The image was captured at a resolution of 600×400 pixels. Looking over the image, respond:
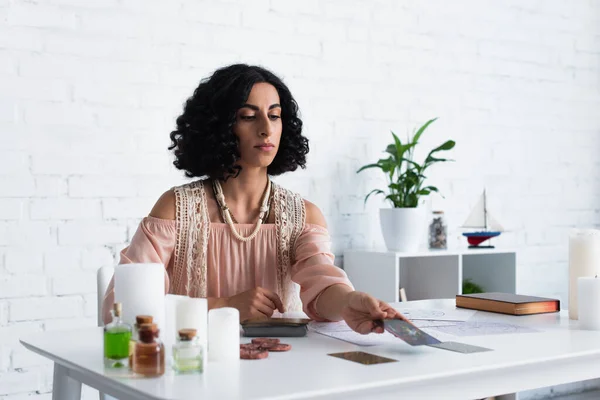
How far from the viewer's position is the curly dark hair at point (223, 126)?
2090 millimetres

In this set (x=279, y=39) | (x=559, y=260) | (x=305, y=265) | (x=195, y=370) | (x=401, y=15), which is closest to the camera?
(x=195, y=370)

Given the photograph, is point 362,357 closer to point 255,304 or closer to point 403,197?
point 255,304

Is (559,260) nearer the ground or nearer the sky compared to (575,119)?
nearer the ground

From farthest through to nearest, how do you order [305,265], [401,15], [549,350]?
[401,15], [305,265], [549,350]

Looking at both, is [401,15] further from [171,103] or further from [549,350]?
[549,350]

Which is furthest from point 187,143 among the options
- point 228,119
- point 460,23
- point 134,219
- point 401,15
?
point 460,23

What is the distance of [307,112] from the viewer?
3332 millimetres

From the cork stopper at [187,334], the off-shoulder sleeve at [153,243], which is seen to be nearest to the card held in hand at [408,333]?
the cork stopper at [187,334]

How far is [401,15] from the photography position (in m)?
3.59

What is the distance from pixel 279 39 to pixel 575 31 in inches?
69.2

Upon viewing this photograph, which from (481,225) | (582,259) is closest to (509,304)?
(582,259)

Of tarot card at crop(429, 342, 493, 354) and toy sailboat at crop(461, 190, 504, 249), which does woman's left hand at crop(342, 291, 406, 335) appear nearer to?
tarot card at crop(429, 342, 493, 354)

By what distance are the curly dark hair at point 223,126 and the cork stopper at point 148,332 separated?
2.91ft

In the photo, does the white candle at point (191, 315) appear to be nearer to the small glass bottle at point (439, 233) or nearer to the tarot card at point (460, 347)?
the tarot card at point (460, 347)
